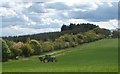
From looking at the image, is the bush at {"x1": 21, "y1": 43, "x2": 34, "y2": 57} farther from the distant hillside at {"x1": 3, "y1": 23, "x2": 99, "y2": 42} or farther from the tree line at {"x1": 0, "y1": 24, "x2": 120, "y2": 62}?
the distant hillside at {"x1": 3, "y1": 23, "x2": 99, "y2": 42}

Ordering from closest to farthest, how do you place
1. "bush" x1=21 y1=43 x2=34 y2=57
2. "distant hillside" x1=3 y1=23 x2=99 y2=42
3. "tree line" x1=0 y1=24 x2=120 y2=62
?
"tree line" x1=0 y1=24 x2=120 y2=62 < "bush" x1=21 y1=43 x2=34 y2=57 < "distant hillside" x1=3 y1=23 x2=99 y2=42

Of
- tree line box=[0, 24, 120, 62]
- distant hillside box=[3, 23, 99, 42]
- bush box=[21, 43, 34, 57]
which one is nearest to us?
tree line box=[0, 24, 120, 62]

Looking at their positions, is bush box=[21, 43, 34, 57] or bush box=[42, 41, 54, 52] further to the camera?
bush box=[42, 41, 54, 52]

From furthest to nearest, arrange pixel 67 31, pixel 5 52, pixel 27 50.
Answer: pixel 67 31 → pixel 27 50 → pixel 5 52

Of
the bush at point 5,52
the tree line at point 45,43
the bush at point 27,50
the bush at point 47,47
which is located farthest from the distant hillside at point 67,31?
the bush at point 5,52

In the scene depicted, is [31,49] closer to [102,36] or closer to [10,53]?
[10,53]

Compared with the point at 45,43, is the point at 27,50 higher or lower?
lower

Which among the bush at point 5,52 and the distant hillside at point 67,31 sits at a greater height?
the distant hillside at point 67,31

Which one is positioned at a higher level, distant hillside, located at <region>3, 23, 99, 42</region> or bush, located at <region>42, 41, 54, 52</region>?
distant hillside, located at <region>3, 23, 99, 42</region>

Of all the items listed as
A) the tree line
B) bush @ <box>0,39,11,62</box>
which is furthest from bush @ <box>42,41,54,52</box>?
bush @ <box>0,39,11,62</box>

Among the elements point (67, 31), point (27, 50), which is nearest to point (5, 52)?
point (27, 50)

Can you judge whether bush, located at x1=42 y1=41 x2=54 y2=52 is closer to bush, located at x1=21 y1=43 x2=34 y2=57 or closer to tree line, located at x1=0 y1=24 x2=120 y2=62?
tree line, located at x1=0 y1=24 x2=120 y2=62

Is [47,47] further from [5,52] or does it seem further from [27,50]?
[5,52]

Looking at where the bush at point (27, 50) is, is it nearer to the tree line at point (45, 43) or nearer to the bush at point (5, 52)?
the tree line at point (45, 43)
